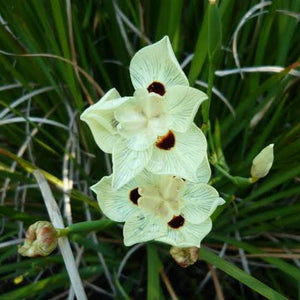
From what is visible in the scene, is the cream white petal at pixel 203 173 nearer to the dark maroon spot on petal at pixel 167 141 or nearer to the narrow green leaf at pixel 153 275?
the dark maroon spot on petal at pixel 167 141

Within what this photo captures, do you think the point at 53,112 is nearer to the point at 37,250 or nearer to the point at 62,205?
the point at 62,205

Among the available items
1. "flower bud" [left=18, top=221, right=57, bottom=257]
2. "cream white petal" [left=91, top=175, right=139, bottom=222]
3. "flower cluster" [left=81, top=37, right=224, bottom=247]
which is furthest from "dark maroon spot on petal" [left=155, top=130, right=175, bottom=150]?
"flower bud" [left=18, top=221, right=57, bottom=257]

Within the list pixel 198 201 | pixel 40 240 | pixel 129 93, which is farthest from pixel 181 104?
pixel 129 93

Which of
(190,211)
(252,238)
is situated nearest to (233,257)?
(252,238)

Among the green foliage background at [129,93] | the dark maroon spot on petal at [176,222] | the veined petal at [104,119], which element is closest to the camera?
the veined petal at [104,119]

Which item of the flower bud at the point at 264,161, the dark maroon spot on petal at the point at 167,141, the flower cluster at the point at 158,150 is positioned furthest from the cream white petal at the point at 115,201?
the flower bud at the point at 264,161

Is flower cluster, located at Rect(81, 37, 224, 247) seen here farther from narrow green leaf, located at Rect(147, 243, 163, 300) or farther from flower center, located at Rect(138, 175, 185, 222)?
narrow green leaf, located at Rect(147, 243, 163, 300)
